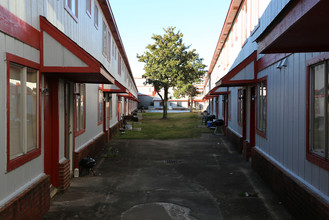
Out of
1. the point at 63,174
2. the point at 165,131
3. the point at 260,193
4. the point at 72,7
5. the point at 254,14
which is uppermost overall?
the point at 254,14

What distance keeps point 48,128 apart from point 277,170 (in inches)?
202

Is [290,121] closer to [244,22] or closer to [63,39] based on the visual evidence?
[63,39]

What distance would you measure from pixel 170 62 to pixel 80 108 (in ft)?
89.2

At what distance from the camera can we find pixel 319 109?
5188 mm

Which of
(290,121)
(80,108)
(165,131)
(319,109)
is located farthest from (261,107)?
(165,131)

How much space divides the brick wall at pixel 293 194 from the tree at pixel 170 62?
2891 centimetres

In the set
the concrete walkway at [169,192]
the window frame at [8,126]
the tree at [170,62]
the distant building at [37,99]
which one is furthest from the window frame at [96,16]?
the tree at [170,62]

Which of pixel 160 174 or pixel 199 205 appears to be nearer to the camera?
pixel 199 205

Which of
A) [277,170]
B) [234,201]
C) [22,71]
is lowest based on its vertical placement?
[234,201]

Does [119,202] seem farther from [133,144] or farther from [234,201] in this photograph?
[133,144]

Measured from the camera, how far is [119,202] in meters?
6.70

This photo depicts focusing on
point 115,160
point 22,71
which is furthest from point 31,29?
point 115,160

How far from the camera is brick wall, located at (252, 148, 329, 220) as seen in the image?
188 inches

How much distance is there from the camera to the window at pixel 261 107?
30.3 ft
